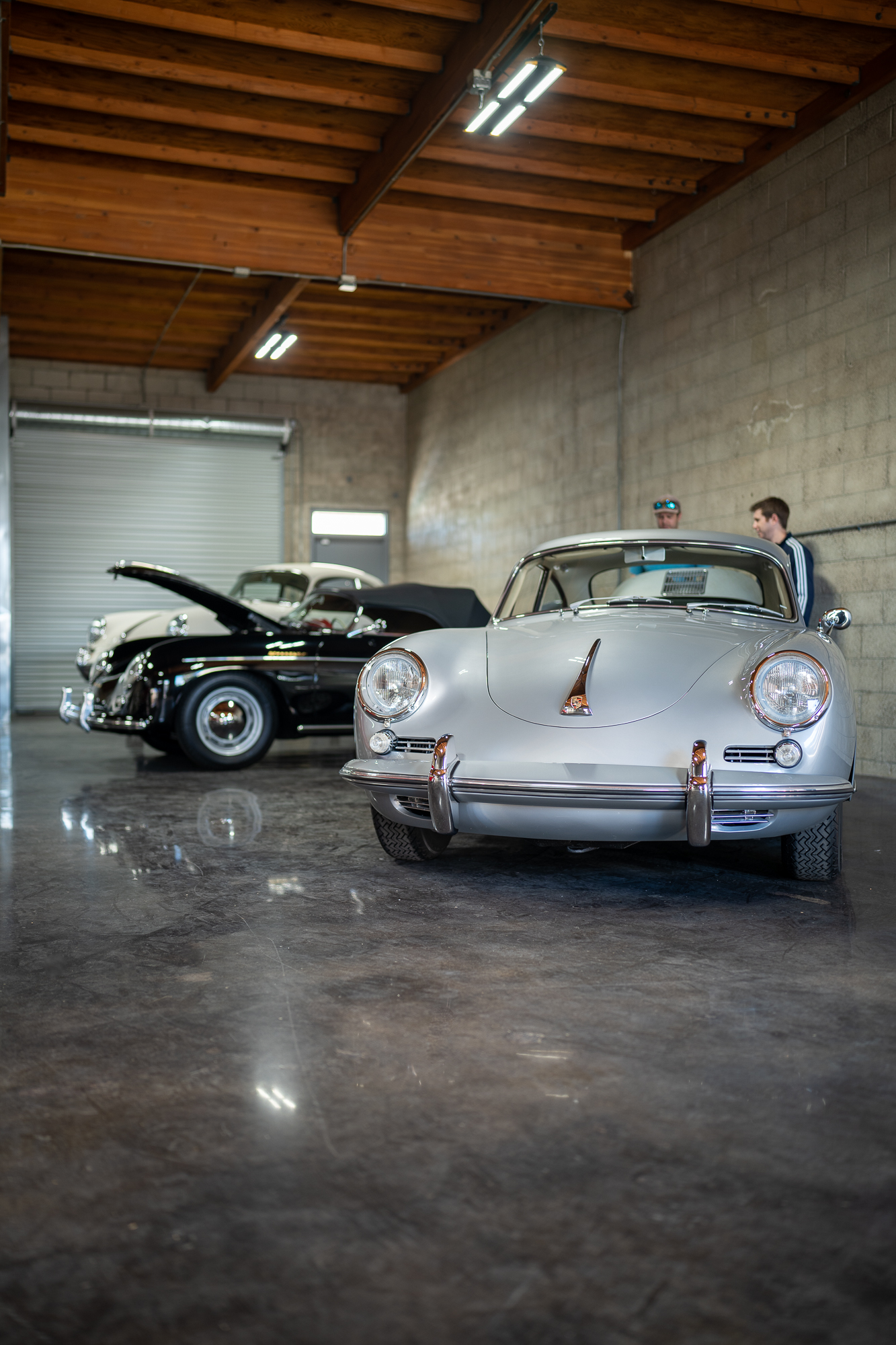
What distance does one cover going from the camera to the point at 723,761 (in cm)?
326

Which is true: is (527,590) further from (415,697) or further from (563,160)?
(563,160)

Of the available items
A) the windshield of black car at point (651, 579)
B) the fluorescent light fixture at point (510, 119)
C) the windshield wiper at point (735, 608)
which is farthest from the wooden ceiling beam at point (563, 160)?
the windshield wiper at point (735, 608)

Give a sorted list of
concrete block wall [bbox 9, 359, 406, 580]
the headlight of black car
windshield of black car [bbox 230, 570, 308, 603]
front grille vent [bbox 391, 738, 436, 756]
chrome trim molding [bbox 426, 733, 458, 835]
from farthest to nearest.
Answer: concrete block wall [bbox 9, 359, 406, 580], windshield of black car [bbox 230, 570, 308, 603], the headlight of black car, front grille vent [bbox 391, 738, 436, 756], chrome trim molding [bbox 426, 733, 458, 835]

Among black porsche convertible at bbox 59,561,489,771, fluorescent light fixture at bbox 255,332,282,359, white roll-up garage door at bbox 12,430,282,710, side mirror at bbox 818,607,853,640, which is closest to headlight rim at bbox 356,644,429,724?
side mirror at bbox 818,607,853,640

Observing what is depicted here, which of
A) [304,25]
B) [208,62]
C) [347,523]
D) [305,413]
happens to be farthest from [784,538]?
[305,413]

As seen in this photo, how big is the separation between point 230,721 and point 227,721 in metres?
0.02

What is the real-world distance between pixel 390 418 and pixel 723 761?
14409 millimetres

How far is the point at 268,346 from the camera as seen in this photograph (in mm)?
12781

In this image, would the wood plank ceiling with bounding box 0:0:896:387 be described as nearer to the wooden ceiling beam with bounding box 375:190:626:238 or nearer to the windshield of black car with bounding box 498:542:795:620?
the wooden ceiling beam with bounding box 375:190:626:238

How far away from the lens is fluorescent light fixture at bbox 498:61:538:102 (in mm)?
6438

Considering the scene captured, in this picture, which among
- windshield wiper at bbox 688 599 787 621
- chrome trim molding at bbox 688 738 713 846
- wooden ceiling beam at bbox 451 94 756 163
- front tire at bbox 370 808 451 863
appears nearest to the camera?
chrome trim molding at bbox 688 738 713 846

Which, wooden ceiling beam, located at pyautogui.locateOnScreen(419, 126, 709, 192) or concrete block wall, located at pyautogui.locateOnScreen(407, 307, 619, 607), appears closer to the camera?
wooden ceiling beam, located at pyautogui.locateOnScreen(419, 126, 709, 192)

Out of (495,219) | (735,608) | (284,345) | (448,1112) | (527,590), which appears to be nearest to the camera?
(448,1112)

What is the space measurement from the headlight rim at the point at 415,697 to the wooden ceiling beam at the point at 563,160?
19.3ft
